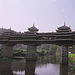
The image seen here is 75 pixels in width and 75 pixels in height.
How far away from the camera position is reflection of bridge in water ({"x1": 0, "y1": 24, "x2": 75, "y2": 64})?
16.4 meters

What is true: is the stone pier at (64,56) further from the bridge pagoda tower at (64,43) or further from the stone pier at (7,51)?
the stone pier at (7,51)

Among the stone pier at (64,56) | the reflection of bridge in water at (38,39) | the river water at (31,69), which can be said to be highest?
the reflection of bridge in water at (38,39)

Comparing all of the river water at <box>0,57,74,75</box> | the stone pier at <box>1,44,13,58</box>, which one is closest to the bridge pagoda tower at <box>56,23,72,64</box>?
the river water at <box>0,57,74,75</box>

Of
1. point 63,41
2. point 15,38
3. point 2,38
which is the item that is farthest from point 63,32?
point 2,38

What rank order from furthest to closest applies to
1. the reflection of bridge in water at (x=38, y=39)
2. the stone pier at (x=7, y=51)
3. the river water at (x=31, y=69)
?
1. the stone pier at (x=7, y=51)
2. the reflection of bridge in water at (x=38, y=39)
3. the river water at (x=31, y=69)

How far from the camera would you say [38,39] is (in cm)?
1836

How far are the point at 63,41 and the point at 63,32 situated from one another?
5.28 ft

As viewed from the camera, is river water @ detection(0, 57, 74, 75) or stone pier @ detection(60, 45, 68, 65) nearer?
river water @ detection(0, 57, 74, 75)

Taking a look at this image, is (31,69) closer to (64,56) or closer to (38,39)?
(64,56)

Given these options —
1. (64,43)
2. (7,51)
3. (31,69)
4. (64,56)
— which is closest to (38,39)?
(64,43)

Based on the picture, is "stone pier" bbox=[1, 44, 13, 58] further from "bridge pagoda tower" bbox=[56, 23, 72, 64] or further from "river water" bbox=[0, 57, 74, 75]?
"bridge pagoda tower" bbox=[56, 23, 72, 64]

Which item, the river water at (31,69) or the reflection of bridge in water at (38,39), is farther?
the reflection of bridge in water at (38,39)

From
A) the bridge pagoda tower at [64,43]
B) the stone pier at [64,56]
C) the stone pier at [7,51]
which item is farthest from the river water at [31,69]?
the stone pier at [7,51]

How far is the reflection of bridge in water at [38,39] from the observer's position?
16.4m
